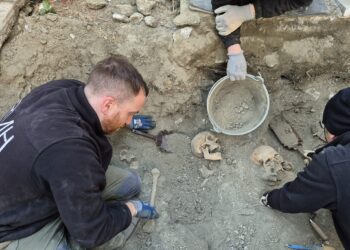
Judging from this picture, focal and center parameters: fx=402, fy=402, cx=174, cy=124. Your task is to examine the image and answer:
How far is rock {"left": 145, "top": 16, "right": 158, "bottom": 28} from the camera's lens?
307 centimetres

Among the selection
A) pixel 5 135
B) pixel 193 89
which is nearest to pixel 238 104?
pixel 193 89

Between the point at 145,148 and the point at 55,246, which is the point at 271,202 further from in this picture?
the point at 55,246

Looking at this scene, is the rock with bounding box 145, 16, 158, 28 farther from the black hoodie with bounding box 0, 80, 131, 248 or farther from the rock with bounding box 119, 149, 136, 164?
the black hoodie with bounding box 0, 80, 131, 248

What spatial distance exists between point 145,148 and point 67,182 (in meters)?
1.28

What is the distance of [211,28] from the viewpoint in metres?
3.04

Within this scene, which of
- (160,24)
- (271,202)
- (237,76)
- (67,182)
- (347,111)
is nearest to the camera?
(67,182)

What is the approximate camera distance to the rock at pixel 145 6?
3.11 m

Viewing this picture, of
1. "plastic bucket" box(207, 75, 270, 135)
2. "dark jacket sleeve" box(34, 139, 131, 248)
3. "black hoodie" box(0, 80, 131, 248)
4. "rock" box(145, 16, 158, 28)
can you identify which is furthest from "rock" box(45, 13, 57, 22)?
"dark jacket sleeve" box(34, 139, 131, 248)

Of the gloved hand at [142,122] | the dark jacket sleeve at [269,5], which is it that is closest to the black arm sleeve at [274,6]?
the dark jacket sleeve at [269,5]

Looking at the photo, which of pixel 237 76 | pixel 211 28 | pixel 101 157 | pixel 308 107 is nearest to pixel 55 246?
pixel 101 157

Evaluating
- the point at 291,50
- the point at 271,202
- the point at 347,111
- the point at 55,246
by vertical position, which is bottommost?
the point at 271,202

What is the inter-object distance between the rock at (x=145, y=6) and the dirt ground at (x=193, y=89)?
0.20 ft

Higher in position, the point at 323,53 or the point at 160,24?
the point at 160,24

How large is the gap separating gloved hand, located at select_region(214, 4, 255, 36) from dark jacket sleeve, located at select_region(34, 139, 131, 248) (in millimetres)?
1426
